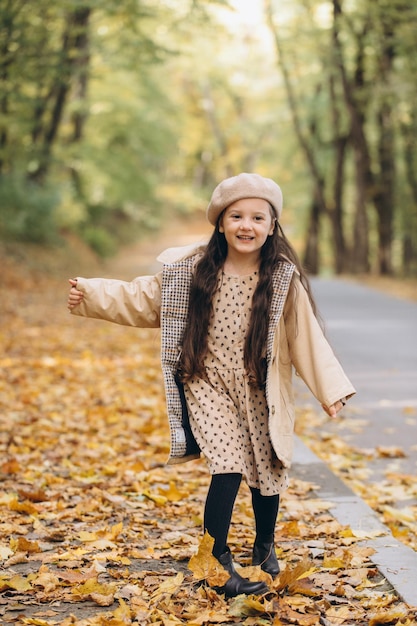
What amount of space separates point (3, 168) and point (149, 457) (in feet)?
68.6

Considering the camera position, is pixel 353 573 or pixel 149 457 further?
pixel 149 457

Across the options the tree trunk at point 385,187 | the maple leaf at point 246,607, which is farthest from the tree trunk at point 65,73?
the maple leaf at point 246,607

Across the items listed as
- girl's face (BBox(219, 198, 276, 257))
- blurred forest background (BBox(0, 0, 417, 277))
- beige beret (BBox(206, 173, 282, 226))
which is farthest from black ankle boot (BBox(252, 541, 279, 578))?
blurred forest background (BBox(0, 0, 417, 277))

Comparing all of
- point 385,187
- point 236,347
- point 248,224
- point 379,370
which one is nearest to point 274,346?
point 236,347

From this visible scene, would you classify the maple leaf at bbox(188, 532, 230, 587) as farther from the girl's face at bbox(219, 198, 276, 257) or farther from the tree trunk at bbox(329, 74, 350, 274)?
the tree trunk at bbox(329, 74, 350, 274)

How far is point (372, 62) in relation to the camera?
96.8ft

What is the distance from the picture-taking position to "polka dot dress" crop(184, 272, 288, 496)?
388cm

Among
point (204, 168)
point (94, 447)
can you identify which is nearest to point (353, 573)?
point (94, 447)

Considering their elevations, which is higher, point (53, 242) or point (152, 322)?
point (53, 242)

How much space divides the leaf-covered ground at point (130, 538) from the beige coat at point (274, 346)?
1.80 feet

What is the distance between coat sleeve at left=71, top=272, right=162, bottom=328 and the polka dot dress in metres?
0.32

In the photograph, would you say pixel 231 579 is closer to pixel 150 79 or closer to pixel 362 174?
pixel 362 174

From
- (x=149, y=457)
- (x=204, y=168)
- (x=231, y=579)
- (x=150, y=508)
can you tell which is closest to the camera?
(x=231, y=579)

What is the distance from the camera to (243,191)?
4.00m
